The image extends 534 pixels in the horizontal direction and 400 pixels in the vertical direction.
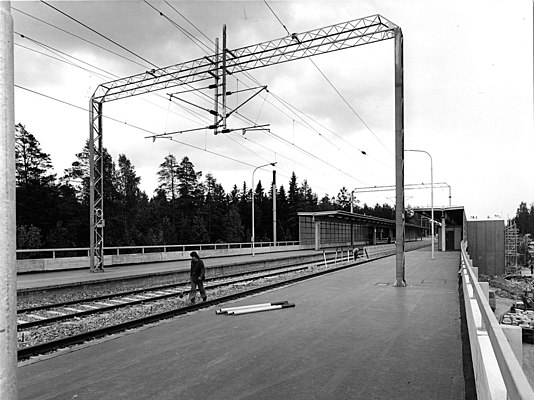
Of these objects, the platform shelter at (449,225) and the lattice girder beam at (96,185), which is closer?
the lattice girder beam at (96,185)

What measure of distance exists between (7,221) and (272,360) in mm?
5377

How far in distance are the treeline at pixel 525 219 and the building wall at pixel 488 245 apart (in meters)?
80.5

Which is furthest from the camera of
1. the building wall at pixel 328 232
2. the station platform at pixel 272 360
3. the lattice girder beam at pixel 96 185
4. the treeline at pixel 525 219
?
the treeline at pixel 525 219

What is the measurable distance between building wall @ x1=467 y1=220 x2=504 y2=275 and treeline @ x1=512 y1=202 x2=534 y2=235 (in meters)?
80.5

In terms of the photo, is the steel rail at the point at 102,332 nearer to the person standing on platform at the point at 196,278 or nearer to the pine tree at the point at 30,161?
the person standing on platform at the point at 196,278

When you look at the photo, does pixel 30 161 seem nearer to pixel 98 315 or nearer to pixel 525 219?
pixel 98 315

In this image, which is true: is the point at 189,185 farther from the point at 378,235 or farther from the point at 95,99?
the point at 95,99

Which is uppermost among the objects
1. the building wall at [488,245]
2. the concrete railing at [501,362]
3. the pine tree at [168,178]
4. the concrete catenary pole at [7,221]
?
the pine tree at [168,178]

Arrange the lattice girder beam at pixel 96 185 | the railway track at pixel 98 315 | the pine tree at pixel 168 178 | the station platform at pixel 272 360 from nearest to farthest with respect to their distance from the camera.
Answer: the station platform at pixel 272 360
the railway track at pixel 98 315
the lattice girder beam at pixel 96 185
the pine tree at pixel 168 178

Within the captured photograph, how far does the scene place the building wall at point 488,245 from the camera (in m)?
48.2

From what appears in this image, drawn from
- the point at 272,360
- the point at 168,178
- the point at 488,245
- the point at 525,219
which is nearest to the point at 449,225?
the point at 488,245

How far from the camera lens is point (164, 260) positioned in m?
31.6

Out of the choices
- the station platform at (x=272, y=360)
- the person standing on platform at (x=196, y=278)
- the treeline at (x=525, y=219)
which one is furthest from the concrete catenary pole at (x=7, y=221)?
the treeline at (x=525, y=219)

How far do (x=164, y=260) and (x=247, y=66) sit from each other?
57.9ft
